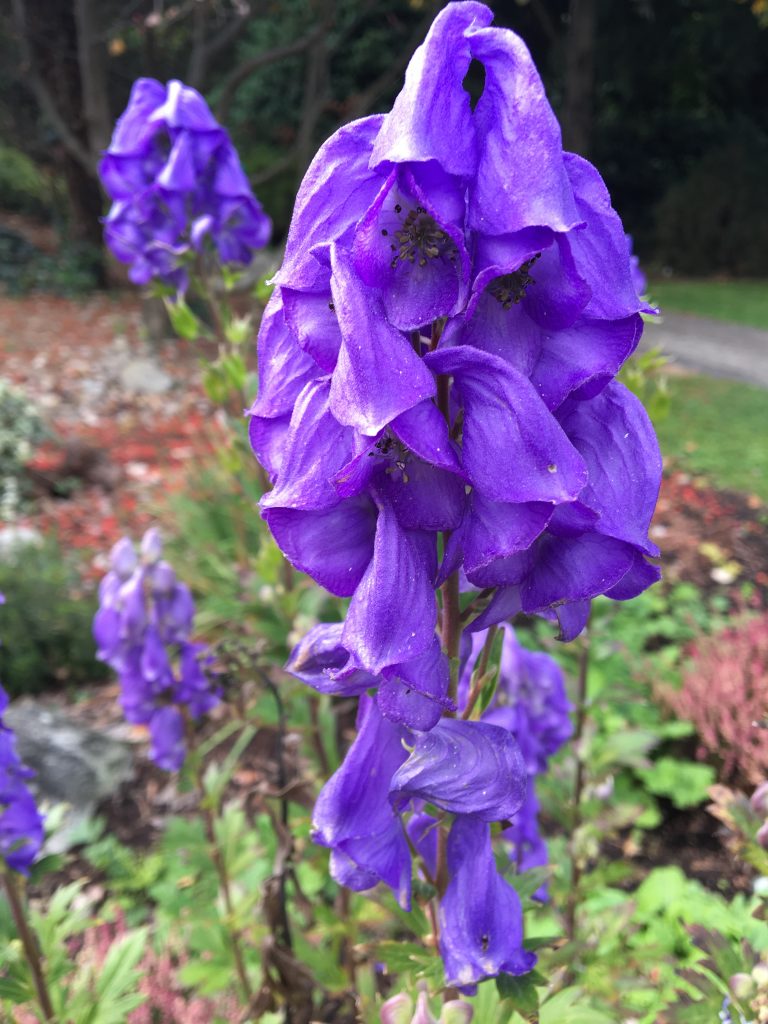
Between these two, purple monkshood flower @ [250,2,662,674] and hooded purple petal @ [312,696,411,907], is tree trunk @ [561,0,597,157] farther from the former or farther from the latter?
hooded purple petal @ [312,696,411,907]

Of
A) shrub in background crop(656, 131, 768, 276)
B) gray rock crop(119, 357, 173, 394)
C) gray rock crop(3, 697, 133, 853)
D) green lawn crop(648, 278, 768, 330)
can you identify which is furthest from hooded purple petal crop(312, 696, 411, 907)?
shrub in background crop(656, 131, 768, 276)

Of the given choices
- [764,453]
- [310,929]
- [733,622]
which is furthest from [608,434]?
[764,453]

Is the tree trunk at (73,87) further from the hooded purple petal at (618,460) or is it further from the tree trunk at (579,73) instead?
the hooded purple petal at (618,460)

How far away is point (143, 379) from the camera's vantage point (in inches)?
334

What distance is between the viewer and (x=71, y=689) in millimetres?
4324

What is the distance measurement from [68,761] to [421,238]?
11.0 ft

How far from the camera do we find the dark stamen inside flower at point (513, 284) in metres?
0.79

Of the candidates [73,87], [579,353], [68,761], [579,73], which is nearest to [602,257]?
[579,353]

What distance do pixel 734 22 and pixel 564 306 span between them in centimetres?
1575

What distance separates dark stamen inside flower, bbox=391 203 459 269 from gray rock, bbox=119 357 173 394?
8033 millimetres

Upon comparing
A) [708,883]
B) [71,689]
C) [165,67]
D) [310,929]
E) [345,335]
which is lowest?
[71,689]

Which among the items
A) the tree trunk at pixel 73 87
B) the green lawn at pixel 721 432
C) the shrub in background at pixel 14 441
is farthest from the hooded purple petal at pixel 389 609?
the tree trunk at pixel 73 87

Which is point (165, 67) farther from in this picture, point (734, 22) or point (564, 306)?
point (564, 306)

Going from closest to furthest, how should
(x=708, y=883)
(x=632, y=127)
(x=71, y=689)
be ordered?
(x=708, y=883), (x=71, y=689), (x=632, y=127)
